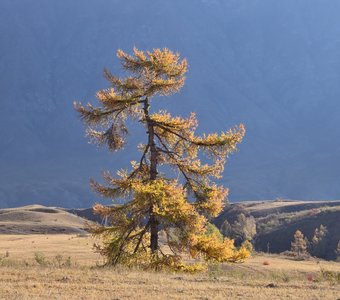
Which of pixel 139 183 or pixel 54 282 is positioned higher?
pixel 139 183

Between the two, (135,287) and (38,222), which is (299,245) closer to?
(38,222)

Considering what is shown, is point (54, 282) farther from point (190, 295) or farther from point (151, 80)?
point (151, 80)

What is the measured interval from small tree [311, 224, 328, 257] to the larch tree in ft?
203

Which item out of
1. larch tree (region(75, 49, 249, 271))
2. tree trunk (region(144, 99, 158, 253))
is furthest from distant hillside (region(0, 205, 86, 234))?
tree trunk (region(144, 99, 158, 253))

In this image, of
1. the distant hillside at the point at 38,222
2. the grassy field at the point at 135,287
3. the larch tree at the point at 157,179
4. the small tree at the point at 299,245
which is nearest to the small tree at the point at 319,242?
the small tree at the point at 299,245

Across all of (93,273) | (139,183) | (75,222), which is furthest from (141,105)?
(75,222)

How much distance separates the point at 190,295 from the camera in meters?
13.6

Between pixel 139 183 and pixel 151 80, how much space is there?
13.6ft

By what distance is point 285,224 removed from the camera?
9638cm

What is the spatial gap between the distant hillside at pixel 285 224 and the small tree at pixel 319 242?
0.53 metres

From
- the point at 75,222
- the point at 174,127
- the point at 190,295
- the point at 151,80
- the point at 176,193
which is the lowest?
the point at 190,295

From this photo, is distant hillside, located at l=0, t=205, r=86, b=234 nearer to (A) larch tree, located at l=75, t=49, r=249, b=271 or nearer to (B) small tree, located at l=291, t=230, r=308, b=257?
(B) small tree, located at l=291, t=230, r=308, b=257

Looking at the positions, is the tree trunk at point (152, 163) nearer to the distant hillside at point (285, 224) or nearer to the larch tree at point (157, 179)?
the larch tree at point (157, 179)

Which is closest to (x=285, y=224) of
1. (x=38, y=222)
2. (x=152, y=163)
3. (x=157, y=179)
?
(x=38, y=222)
